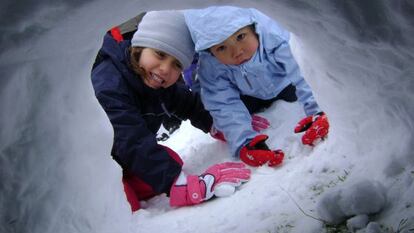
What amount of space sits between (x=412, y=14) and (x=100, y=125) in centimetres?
119

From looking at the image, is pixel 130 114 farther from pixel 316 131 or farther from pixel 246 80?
pixel 316 131

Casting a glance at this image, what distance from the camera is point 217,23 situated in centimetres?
263

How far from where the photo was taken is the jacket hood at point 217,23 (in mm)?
2627

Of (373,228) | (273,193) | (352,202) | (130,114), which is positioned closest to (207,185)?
(273,193)

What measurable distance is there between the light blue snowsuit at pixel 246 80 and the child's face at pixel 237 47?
0.10m

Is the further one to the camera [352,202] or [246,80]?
[246,80]

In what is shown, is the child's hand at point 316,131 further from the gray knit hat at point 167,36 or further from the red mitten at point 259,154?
the gray knit hat at point 167,36

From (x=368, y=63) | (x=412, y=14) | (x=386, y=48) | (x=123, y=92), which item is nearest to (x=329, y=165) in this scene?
(x=368, y=63)

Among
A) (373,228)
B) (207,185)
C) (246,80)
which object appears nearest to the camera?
(373,228)

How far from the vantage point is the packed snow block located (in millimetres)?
1306

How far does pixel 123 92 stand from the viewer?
9.27ft

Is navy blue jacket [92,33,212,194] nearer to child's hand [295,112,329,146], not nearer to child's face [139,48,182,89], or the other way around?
child's face [139,48,182,89]

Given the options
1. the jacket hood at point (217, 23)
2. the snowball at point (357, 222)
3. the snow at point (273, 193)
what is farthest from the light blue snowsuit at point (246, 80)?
the snowball at point (357, 222)

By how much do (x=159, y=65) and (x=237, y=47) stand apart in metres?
0.56
